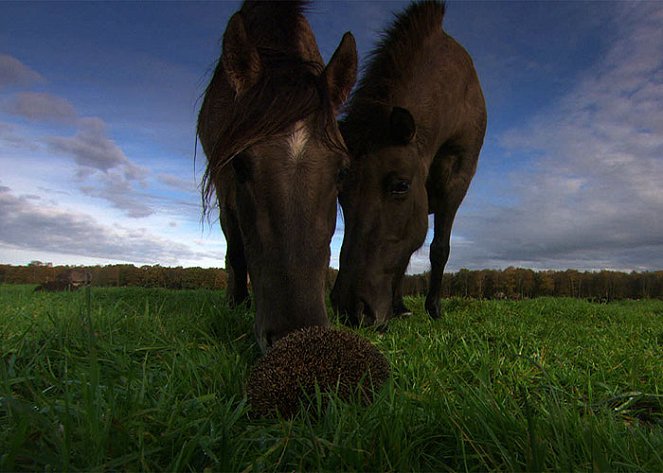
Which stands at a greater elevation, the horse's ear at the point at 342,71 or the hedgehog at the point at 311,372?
the horse's ear at the point at 342,71

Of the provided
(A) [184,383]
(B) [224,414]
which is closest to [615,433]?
(B) [224,414]

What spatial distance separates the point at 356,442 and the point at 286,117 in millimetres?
1908

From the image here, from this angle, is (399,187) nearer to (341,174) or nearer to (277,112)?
(341,174)

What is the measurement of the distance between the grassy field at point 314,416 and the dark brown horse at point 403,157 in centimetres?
132

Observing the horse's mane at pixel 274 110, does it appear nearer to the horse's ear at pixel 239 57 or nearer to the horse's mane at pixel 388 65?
the horse's ear at pixel 239 57

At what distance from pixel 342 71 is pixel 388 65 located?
6.24ft

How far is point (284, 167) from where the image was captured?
271 centimetres

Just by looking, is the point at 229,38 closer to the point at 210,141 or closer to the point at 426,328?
the point at 210,141

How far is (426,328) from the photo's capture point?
13.7 feet

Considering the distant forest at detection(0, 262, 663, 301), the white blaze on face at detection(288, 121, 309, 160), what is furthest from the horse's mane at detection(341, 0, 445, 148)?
the distant forest at detection(0, 262, 663, 301)

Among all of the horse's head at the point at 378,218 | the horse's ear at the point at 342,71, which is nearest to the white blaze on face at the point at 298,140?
the horse's ear at the point at 342,71

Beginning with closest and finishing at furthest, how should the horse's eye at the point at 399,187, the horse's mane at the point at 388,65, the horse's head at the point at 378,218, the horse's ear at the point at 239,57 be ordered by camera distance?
the horse's ear at the point at 239,57 < the horse's head at the point at 378,218 < the horse's eye at the point at 399,187 < the horse's mane at the point at 388,65

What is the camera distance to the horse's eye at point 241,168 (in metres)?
2.84

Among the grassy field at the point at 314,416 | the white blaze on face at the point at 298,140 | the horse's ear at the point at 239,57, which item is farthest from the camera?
the horse's ear at the point at 239,57
